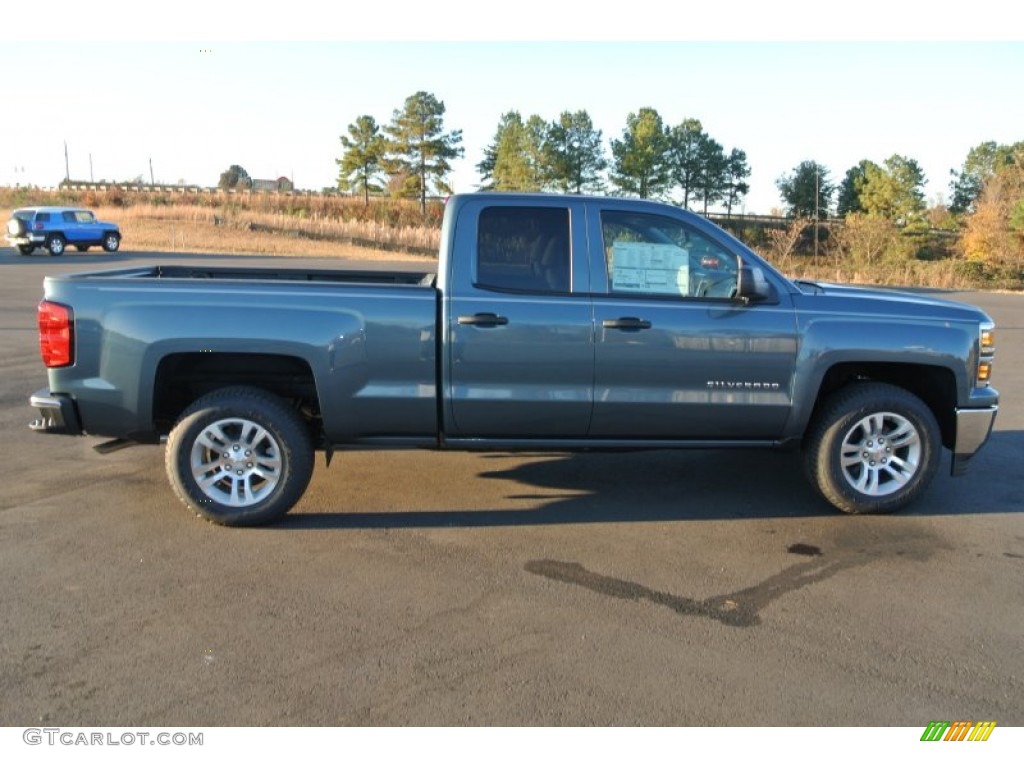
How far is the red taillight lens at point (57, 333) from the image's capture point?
16.0 feet

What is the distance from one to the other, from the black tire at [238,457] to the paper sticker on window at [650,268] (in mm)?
2179

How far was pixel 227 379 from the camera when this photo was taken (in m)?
5.30

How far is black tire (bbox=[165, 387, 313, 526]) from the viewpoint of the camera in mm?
5004

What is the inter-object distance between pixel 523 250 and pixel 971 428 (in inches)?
121

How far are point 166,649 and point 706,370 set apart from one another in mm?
3332

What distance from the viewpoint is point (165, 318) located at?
192 inches

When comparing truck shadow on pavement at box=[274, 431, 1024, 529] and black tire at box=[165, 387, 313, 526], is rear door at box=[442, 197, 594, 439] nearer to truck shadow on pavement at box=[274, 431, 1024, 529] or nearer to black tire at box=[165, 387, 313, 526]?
truck shadow on pavement at box=[274, 431, 1024, 529]

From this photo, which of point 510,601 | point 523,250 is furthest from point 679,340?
point 510,601

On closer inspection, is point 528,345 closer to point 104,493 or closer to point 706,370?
point 706,370

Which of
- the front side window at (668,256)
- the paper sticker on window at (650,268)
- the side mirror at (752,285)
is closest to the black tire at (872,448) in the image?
the side mirror at (752,285)

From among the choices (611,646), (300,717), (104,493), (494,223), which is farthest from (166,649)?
(494,223)

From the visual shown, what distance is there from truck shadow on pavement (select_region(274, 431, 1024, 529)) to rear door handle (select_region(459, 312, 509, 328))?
1.24 m
